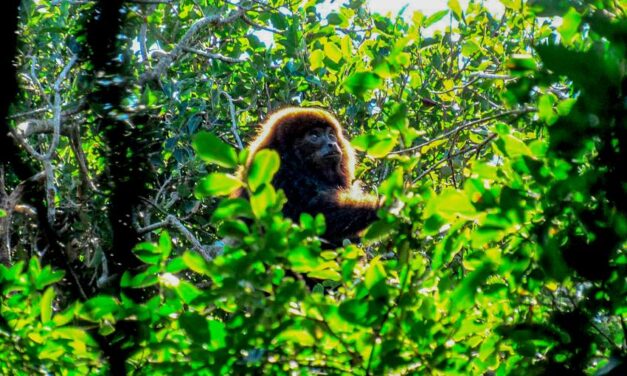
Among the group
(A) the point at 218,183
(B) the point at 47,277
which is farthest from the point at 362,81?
(B) the point at 47,277

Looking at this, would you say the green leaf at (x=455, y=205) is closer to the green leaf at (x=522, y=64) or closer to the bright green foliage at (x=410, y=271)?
the bright green foliage at (x=410, y=271)

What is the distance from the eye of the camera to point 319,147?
26.2 ft

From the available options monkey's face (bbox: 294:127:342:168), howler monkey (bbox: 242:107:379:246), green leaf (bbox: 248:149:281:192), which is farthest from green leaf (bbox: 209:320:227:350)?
monkey's face (bbox: 294:127:342:168)

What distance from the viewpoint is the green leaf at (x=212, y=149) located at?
154 cm

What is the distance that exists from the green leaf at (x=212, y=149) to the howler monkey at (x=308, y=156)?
5586 millimetres

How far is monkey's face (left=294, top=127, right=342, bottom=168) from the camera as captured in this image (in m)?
7.80

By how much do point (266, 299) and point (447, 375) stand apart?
1.70 feet

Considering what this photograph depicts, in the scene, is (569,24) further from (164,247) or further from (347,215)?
(347,215)

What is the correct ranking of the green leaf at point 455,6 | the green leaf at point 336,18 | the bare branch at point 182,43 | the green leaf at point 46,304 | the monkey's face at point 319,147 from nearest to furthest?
the green leaf at point 46,304, the green leaf at point 455,6, the bare branch at point 182,43, the green leaf at point 336,18, the monkey's face at point 319,147

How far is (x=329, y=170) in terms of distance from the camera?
8.09m

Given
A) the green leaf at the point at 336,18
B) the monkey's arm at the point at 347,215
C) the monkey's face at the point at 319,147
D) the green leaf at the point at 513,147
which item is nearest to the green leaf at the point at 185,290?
the green leaf at the point at 513,147

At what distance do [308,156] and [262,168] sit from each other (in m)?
6.52

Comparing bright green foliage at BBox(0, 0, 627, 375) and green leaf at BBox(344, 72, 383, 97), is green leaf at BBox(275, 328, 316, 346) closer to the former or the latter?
bright green foliage at BBox(0, 0, 627, 375)

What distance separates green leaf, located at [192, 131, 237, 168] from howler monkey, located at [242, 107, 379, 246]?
5586 millimetres
